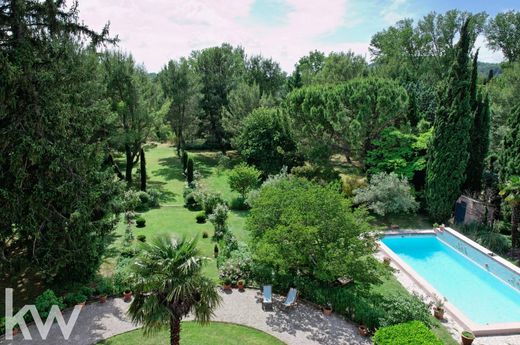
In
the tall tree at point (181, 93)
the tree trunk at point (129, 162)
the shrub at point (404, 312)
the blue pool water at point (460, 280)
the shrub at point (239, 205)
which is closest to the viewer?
the shrub at point (404, 312)

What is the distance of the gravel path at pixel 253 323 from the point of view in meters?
13.9

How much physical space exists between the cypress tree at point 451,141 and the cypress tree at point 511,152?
2335mm

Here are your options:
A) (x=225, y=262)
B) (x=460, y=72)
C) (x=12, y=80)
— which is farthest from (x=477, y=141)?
(x=12, y=80)

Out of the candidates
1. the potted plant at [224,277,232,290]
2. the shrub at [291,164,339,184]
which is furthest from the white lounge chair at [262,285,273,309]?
the shrub at [291,164,339,184]

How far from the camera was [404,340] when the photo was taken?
12.1 metres

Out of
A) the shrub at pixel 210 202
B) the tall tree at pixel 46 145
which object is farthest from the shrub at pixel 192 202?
the tall tree at pixel 46 145

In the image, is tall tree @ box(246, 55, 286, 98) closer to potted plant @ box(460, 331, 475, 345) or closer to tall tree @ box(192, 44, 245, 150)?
tall tree @ box(192, 44, 245, 150)

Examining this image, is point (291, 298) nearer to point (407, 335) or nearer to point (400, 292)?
point (407, 335)

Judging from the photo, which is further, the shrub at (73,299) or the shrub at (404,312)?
the shrub at (73,299)

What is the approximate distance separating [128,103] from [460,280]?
98.6 feet

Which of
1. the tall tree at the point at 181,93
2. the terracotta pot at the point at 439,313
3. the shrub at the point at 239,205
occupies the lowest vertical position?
the terracotta pot at the point at 439,313

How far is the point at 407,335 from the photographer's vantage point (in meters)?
12.4

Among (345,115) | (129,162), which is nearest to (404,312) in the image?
(345,115)

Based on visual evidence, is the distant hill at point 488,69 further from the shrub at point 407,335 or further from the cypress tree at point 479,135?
the shrub at point 407,335
